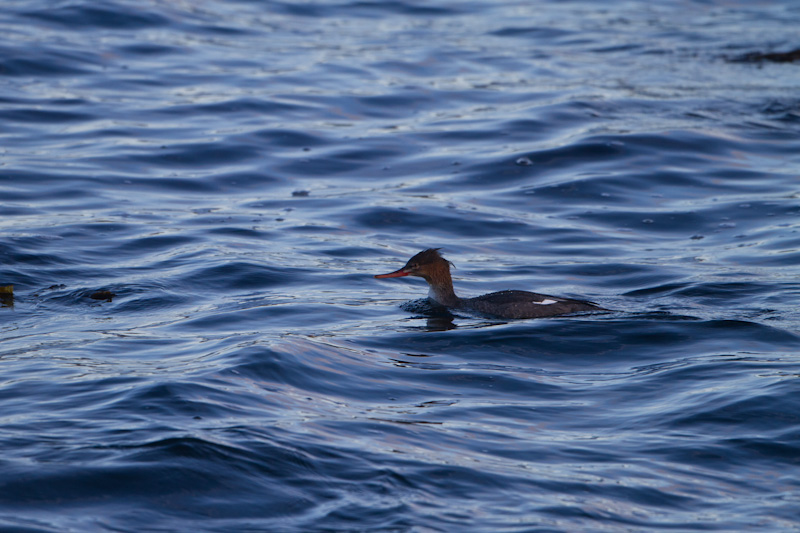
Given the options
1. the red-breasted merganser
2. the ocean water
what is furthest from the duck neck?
the ocean water

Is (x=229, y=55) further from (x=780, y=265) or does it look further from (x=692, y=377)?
(x=692, y=377)

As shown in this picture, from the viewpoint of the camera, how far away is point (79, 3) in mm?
20531

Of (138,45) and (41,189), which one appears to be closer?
(41,189)

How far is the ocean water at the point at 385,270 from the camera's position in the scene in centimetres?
558

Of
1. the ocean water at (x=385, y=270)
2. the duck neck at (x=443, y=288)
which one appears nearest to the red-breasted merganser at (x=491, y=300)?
the duck neck at (x=443, y=288)

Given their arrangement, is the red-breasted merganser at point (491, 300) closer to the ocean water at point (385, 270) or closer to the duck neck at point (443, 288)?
the duck neck at point (443, 288)

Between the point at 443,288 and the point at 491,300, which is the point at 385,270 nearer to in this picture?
the point at 443,288

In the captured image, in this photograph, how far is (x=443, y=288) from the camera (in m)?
9.55

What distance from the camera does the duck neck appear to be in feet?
31.2

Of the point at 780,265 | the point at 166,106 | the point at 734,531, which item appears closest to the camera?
the point at 734,531

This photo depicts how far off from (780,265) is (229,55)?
12.0 m

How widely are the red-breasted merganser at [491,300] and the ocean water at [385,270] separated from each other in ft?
0.60

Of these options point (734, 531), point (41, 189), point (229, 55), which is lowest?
point (734, 531)

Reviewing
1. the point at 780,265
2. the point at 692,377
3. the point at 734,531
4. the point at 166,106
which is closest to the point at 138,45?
the point at 166,106
